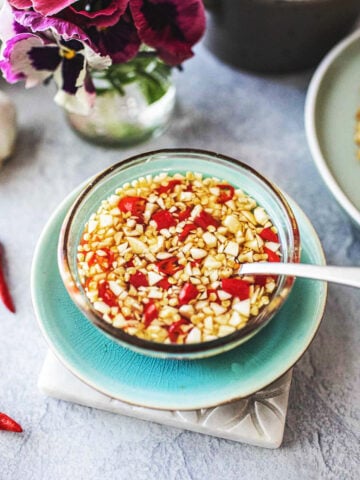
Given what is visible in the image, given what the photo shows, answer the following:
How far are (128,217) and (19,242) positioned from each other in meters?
0.27

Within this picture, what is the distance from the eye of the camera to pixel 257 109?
3.93 ft

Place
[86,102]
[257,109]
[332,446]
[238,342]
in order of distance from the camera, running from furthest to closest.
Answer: [257,109] → [86,102] → [332,446] → [238,342]

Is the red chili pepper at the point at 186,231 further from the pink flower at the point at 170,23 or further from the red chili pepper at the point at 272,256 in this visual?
the pink flower at the point at 170,23

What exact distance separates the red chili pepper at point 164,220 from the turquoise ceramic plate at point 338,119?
268 mm

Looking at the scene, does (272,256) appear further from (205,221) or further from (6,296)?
(6,296)

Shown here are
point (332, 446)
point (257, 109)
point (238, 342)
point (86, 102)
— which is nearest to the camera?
point (238, 342)

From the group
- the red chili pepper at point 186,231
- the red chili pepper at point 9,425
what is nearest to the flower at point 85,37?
the red chili pepper at point 186,231

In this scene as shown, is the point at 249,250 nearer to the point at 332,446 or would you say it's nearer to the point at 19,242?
the point at 332,446

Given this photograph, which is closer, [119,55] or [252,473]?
[252,473]

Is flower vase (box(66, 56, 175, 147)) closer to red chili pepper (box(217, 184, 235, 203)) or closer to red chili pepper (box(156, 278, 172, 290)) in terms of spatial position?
red chili pepper (box(217, 184, 235, 203))

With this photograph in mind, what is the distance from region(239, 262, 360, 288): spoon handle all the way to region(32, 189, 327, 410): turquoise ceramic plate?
0.22 ft

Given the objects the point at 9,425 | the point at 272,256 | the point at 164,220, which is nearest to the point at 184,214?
the point at 164,220

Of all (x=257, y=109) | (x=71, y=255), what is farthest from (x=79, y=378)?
(x=257, y=109)

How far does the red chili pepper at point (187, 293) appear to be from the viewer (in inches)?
30.2
